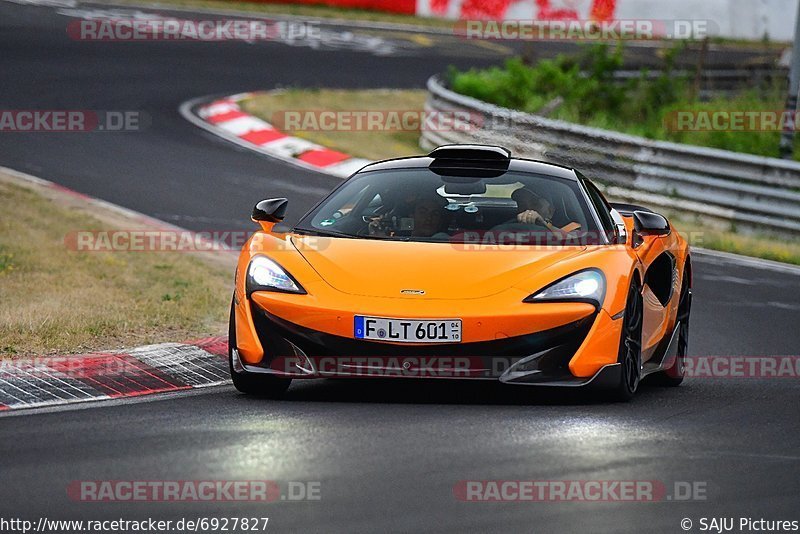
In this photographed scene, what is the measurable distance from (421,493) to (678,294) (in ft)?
12.5

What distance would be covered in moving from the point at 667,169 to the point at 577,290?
1074cm

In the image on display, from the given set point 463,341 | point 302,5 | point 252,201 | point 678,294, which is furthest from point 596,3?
point 463,341

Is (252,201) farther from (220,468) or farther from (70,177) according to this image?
(220,468)

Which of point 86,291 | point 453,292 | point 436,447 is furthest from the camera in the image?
point 86,291

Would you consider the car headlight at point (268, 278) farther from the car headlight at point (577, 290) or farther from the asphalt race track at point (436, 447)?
the car headlight at point (577, 290)

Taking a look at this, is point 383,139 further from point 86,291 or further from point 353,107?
point 86,291

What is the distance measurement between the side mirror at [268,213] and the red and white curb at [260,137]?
10861mm

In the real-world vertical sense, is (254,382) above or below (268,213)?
below

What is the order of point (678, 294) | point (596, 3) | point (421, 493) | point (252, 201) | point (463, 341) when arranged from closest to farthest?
point (421, 493) → point (463, 341) → point (678, 294) → point (252, 201) → point (596, 3)

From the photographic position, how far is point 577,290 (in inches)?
292

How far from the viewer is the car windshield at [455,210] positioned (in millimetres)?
8234

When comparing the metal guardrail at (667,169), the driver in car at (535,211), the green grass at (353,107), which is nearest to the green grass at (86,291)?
the driver in car at (535,211)

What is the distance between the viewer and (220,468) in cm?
600

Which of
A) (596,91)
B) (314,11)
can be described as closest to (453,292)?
(596,91)
